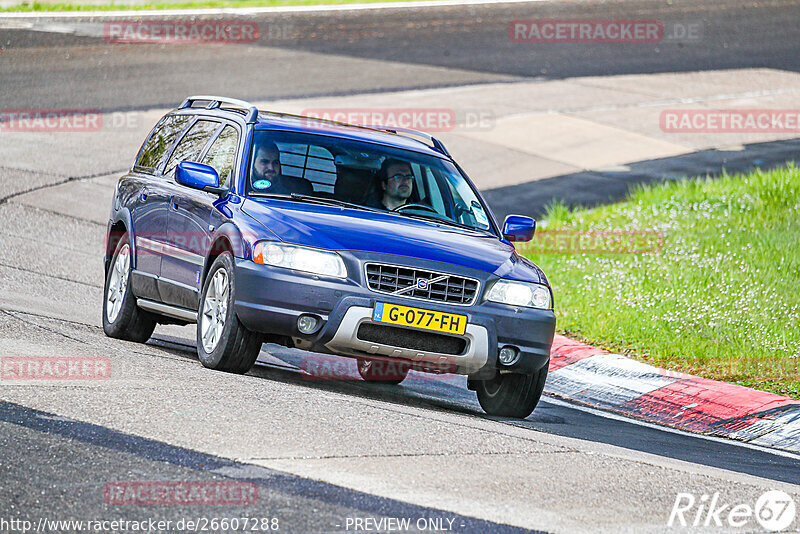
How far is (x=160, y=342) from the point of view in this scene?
10.4 metres

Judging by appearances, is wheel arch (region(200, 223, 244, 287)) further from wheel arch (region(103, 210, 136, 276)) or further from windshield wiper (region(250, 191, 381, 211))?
wheel arch (region(103, 210, 136, 276))

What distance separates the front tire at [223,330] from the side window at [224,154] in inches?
32.7

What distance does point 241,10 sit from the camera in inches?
1180

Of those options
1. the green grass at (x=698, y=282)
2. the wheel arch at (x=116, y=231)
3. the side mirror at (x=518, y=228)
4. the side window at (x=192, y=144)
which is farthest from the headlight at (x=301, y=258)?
the green grass at (x=698, y=282)

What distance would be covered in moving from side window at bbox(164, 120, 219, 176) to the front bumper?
2.00 meters

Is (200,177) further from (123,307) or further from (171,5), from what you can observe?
(171,5)

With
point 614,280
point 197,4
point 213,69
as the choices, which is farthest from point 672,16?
point 614,280

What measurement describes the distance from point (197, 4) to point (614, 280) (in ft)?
63.5

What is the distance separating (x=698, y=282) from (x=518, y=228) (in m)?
3.80

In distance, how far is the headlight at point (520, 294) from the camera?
314 inches

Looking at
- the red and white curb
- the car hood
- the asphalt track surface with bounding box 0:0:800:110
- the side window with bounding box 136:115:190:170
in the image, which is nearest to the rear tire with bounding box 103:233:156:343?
the side window with bounding box 136:115:190:170

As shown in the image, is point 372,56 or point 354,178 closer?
point 354,178

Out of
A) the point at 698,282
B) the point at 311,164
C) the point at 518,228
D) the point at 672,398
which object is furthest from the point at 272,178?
the point at 698,282

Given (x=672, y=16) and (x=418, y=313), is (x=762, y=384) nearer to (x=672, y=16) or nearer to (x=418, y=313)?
(x=418, y=313)
